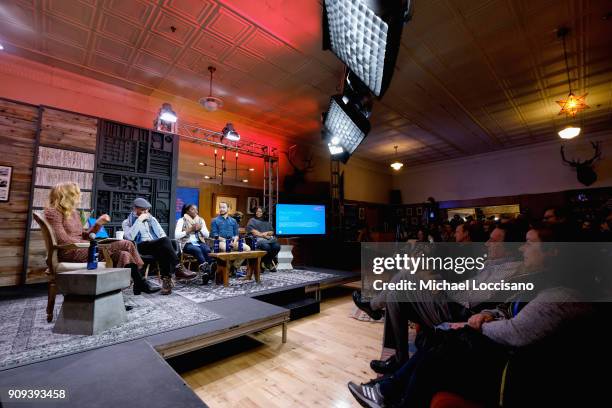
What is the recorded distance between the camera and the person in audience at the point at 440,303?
1.89 meters

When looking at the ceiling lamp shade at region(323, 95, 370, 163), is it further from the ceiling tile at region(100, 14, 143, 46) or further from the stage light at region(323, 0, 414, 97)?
the ceiling tile at region(100, 14, 143, 46)

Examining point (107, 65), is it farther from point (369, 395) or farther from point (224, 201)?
point (369, 395)

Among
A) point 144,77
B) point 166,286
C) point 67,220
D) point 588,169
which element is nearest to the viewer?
point 67,220

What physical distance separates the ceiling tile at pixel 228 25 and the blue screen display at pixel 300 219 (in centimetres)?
336

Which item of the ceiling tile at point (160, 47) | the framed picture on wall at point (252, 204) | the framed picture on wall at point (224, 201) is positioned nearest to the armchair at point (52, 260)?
the ceiling tile at point (160, 47)

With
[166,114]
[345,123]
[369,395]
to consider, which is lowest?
[369,395]

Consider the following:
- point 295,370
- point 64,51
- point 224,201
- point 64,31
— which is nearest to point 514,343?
point 295,370

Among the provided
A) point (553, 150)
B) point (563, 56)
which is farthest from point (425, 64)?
point (553, 150)

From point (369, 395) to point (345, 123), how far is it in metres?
2.57

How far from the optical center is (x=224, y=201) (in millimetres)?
6559

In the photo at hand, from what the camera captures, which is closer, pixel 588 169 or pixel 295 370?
pixel 295 370

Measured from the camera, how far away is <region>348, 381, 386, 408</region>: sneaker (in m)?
1.53

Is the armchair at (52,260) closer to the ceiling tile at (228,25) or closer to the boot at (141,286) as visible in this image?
the boot at (141,286)

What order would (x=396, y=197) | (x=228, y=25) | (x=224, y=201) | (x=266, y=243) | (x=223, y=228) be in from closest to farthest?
(x=228, y=25), (x=223, y=228), (x=266, y=243), (x=224, y=201), (x=396, y=197)
